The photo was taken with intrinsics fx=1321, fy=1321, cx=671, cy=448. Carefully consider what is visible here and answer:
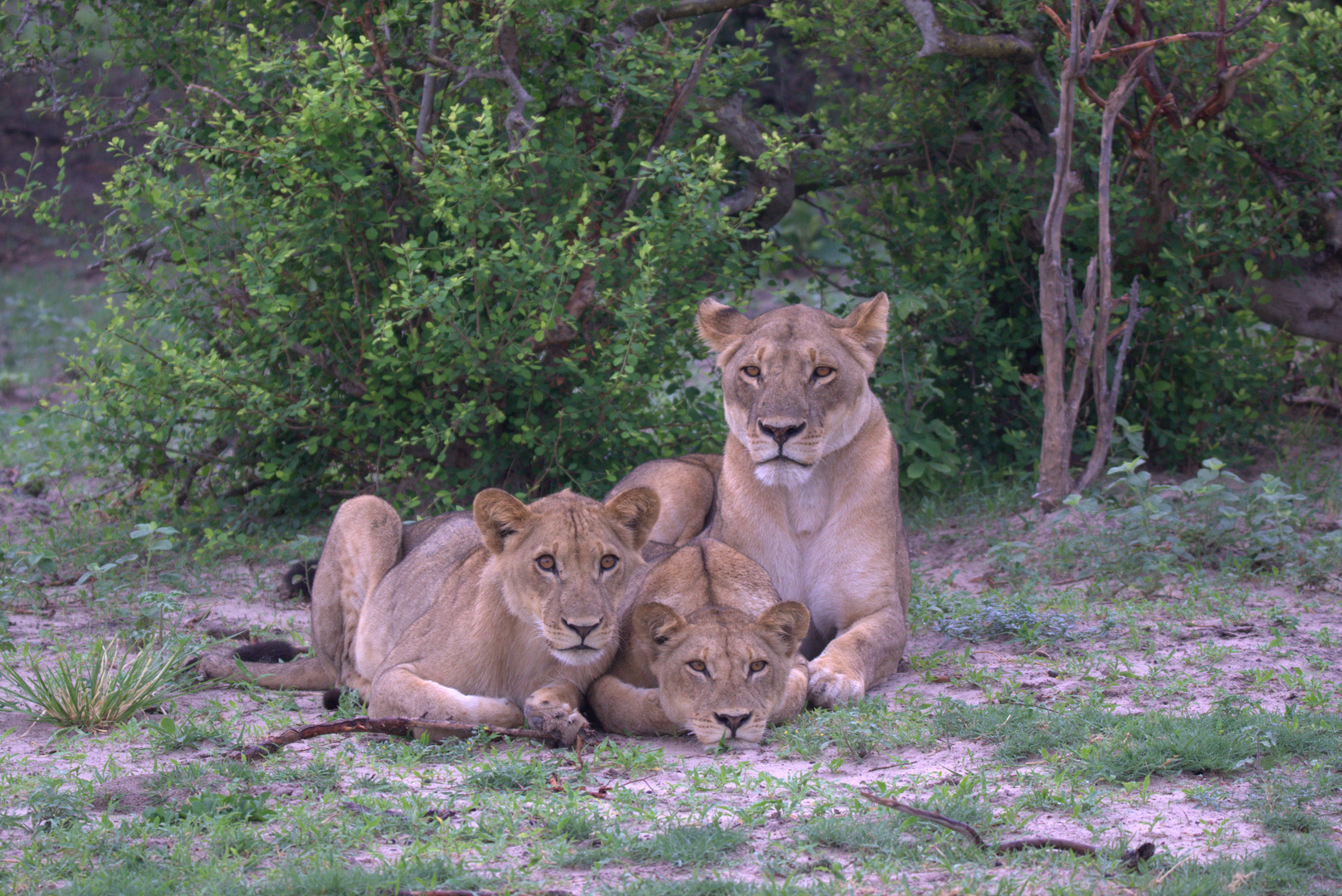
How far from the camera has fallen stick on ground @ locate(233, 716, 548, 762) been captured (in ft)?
13.4

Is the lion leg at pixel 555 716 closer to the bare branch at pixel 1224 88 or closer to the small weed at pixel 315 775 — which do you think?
the small weed at pixel 315 775

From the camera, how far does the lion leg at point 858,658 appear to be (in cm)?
448

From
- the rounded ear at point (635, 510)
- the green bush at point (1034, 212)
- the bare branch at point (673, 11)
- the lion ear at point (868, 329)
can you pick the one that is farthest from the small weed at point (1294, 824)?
the bare branch at point (673, 11)

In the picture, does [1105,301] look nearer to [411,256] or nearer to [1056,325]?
[1056,325]

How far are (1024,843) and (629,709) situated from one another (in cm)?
147

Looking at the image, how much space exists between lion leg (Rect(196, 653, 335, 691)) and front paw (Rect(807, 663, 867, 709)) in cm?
190

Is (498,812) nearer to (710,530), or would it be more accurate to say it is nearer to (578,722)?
(578,722)

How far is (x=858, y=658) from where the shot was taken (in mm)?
4727

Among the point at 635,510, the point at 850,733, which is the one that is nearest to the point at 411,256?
the point at 635,510

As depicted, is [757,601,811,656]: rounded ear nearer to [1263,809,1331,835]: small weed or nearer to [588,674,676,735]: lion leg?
[588,674,676,735]: lion leg

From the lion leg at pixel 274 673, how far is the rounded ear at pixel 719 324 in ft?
6.67

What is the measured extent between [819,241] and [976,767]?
14.5 m

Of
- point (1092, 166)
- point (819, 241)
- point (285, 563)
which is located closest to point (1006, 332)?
point (1092, 166)

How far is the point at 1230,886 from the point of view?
2912mm
